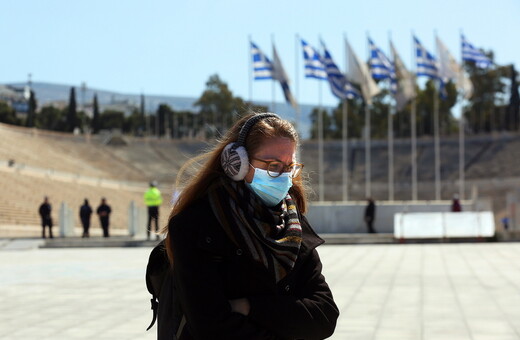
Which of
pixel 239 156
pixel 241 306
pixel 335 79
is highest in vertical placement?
pixel 335 79

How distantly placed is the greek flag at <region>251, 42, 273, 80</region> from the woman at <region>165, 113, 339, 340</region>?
115ft

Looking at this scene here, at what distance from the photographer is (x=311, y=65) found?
38188 millimetres

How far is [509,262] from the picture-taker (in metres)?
17.0

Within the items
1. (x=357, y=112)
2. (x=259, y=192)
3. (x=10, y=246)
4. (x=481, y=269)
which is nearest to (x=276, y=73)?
(x=10, y=246)

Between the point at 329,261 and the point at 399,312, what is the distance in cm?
795

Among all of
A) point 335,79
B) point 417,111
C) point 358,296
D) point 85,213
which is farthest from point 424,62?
point 417,111

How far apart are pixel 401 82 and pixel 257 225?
38.9m

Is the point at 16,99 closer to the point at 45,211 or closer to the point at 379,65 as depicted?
the point at 379,65

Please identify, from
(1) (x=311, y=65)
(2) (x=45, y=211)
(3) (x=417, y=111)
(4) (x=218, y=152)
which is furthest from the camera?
(3) (x=417, y=111)

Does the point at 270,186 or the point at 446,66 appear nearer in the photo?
the point at 270,186

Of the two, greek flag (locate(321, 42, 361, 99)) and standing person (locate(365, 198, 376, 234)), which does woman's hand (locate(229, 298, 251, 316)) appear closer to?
standing person (locate(365, 198, 376, 234))

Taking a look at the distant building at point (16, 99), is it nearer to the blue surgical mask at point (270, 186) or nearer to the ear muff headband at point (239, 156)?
the ear muff headband at point (239, 156)

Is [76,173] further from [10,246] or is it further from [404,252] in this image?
[404,252]

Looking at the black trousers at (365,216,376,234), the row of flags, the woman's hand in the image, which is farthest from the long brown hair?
the row of flags
